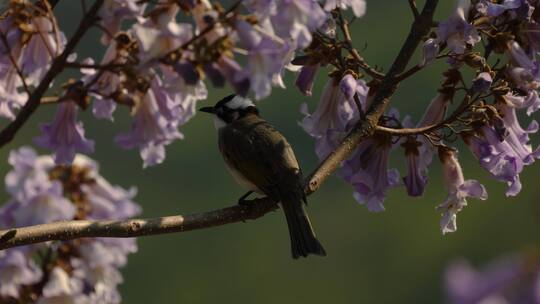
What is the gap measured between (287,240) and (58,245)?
117847mm

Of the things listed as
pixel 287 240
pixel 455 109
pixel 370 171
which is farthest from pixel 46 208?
pixel 287 240

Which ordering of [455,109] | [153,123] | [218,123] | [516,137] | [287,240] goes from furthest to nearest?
[287,240]
[218,123]
[516,137]
[455,109]
[153,123]

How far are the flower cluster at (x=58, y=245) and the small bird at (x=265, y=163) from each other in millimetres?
678

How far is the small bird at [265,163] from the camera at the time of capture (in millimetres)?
5086

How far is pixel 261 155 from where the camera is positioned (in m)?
5.54

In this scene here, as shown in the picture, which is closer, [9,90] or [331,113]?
[9,90]

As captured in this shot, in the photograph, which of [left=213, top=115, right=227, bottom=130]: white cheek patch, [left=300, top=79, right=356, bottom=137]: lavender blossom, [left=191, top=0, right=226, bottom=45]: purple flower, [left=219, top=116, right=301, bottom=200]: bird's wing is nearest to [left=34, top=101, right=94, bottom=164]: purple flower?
[left=191, top=0, right=226, bottom=45]: purple flower

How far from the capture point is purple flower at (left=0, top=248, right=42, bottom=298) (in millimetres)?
4887

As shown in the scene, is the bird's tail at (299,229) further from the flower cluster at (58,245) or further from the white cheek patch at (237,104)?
the white cheek patch at (237,104)

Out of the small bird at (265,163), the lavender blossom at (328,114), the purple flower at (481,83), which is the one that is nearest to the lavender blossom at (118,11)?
the purple flower at (481,83)

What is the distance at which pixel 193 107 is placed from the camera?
376 centimetres

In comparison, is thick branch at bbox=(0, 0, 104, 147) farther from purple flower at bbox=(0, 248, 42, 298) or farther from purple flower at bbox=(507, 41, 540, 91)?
purple flower at bbox=(0, 248, 42, 298)

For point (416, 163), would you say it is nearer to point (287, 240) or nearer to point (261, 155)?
point (261, 155)

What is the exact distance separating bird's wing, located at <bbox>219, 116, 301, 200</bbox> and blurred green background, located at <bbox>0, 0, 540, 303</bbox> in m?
97.2
